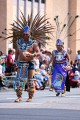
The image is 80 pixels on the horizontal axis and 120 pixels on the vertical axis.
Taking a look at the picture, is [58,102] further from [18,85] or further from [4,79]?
[4,79]

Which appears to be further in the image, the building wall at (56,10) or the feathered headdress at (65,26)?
the building wall at (56,10)

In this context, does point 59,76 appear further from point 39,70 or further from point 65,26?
point 65,26

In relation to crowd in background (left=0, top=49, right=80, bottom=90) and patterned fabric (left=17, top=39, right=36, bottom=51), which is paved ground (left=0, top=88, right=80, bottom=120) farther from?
crowd in background (left=0, top=49, right=80, bottom=90)

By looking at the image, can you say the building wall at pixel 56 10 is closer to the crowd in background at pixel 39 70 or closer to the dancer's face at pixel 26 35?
the crowd in background at pixel 39 70

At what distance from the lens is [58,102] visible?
1488 centimetres

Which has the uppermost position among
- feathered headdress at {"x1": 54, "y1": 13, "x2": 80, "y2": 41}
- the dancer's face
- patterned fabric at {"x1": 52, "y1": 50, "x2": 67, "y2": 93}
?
feathered headdress at {"x1": 54, "y1": 13, "x2": 80, "y2": 41}

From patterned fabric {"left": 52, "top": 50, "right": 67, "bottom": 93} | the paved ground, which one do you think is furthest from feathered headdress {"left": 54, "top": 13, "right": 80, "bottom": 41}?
the paved ground

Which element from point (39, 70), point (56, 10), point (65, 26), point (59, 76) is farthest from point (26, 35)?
point (56, 10)
